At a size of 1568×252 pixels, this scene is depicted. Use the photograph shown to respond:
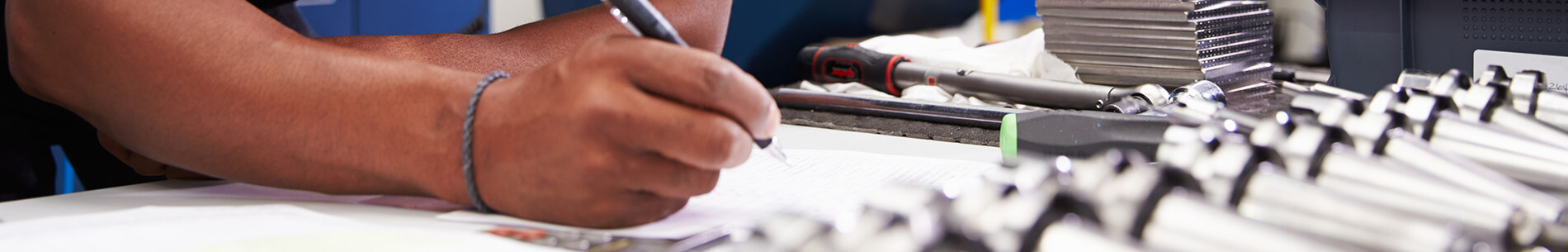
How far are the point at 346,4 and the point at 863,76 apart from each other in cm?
60

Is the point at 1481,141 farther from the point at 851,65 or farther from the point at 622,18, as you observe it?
the point at 851,65

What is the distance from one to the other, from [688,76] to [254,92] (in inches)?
Result: 10.2

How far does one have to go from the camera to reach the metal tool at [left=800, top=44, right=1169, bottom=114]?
1.02 m

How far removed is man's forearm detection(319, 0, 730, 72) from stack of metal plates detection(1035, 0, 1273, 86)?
473mm

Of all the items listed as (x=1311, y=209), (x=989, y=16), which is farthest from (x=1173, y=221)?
(x=989, y=16)

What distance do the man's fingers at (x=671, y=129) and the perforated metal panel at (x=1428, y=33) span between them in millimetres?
764

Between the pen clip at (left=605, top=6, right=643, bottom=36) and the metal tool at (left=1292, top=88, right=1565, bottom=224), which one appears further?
the pen clip at (left=605, top=6, right=643, bottom=36)

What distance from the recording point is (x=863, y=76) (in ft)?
4.30

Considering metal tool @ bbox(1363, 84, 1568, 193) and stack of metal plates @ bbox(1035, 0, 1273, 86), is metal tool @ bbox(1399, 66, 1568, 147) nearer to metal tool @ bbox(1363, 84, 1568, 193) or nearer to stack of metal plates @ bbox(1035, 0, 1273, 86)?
metal tool @ bbox(1363, 84, 1568, 193)

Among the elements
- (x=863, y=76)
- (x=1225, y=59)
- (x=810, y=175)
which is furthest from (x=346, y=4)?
(x=1225, y=59)

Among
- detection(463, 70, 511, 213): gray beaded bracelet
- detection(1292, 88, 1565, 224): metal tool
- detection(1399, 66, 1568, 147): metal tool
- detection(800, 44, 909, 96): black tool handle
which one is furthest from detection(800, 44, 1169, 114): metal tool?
detection(463, 70, 511, 213): gray beaded bracelet

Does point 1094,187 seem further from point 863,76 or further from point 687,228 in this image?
point 863,76

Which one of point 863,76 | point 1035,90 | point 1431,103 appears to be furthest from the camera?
point 863,76

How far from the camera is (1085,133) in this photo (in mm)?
678
